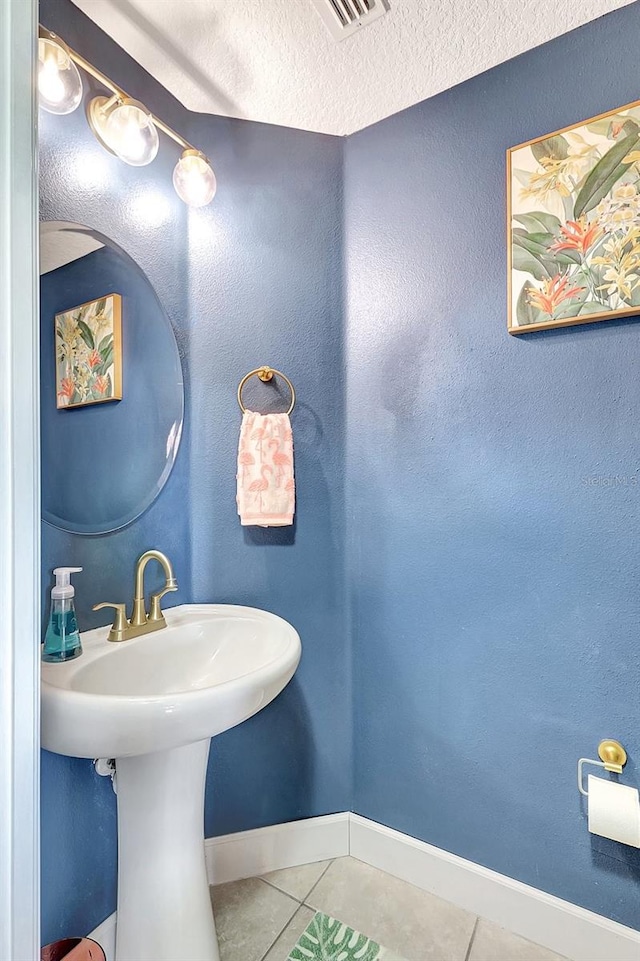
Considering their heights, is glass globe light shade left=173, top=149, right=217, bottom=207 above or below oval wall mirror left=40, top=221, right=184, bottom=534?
above

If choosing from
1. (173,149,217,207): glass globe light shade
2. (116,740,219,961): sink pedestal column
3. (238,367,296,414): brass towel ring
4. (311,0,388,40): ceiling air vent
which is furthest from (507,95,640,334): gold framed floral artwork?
(116,740,219,961): sink pedestal column

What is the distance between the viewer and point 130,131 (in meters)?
1.07

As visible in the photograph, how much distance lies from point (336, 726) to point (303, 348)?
1.18 m

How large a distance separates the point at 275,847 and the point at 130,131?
1952mm

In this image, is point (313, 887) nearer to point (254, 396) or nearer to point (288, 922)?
point (288, 922)

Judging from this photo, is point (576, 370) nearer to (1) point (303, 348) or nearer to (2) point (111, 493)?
(1) point (303, 348)

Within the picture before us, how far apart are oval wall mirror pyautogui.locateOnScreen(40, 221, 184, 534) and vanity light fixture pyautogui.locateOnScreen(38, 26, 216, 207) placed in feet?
0.69

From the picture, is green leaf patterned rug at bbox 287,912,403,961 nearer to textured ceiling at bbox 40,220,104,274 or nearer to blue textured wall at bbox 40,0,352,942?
blue textured wall at bbox 40,0,352,942

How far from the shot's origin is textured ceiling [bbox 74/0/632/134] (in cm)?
110

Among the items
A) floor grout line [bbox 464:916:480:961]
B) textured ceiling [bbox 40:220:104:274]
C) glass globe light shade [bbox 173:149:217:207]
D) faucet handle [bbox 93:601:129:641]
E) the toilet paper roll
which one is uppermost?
glass globe light shade [bbox 173:149:217:207]

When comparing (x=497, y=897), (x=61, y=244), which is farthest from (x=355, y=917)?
(x=61, y=244)

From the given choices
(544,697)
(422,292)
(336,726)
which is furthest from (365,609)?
(422,292)

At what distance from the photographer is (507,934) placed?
1210mm

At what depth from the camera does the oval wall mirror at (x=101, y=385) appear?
103cm
